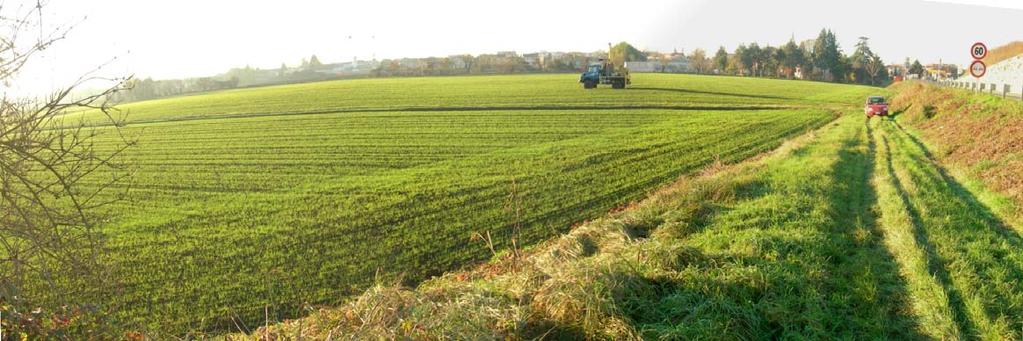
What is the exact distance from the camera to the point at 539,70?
88.5 metres

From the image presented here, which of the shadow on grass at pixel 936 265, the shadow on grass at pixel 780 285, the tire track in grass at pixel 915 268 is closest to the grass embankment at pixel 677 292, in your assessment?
the shadow on grass at pixel 780 285

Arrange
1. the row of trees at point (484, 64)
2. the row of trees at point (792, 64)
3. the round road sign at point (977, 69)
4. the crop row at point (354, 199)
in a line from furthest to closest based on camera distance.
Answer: the row of trees at point (792, 64), the row of trees at point (484, 64), the round road sign at point (977, 69), the crop row at point (354, 199)

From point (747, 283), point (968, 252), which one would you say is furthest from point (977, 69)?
point (747, 283)

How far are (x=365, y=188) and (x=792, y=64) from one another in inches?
4146

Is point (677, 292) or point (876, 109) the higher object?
point (876, 109)

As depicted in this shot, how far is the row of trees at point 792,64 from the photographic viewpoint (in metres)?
104

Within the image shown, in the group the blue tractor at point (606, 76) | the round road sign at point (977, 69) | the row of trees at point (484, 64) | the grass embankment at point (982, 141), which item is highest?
the row of trees at point (484, 64)

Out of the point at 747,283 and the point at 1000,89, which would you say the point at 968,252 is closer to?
the point at 747,283

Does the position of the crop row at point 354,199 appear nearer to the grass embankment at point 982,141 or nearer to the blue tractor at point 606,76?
the grass embankment at point 982,141

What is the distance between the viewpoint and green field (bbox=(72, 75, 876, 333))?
1030 centimetres

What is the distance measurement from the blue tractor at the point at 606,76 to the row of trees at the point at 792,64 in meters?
55.3

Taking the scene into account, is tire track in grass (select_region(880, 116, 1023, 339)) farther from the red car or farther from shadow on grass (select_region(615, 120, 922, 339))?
the red car

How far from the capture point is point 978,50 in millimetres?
24188

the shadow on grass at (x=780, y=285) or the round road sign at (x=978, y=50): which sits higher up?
the round road sign at (x=978, y=50)
